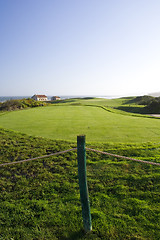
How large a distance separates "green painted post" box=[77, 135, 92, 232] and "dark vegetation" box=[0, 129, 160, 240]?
0.27 m

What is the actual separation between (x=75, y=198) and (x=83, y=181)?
1.14 metres

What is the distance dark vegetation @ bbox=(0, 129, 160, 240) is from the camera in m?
2.53

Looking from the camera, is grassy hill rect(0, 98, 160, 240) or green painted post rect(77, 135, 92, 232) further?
grassy hill rect(0, 98, 160, 240)

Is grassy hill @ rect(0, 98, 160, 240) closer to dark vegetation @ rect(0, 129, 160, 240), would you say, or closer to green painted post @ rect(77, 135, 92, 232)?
dark vegetation @ rect(0, 129, 160, 240)

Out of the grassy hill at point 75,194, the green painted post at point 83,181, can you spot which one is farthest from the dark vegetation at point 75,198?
the green painted post at point 83,181

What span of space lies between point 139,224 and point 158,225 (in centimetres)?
31

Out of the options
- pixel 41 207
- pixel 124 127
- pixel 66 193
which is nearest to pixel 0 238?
pixel 41 207

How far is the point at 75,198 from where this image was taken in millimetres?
3260

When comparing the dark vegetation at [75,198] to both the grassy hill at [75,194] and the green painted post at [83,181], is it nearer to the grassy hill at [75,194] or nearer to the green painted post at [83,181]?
the grassy hill at [75,194]

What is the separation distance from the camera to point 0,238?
8.05 ft

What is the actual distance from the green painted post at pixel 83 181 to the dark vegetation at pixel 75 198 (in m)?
0.27

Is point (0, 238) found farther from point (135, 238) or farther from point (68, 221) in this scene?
point (135, 238)

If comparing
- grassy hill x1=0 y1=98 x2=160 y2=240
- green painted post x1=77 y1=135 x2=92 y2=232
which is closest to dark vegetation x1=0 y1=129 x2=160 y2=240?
grassy hill x1=0 y1=98 x2=160 y2=240

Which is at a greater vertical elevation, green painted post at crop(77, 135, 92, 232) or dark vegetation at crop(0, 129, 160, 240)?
green painted post at crop(77, 135, 92, 232)
